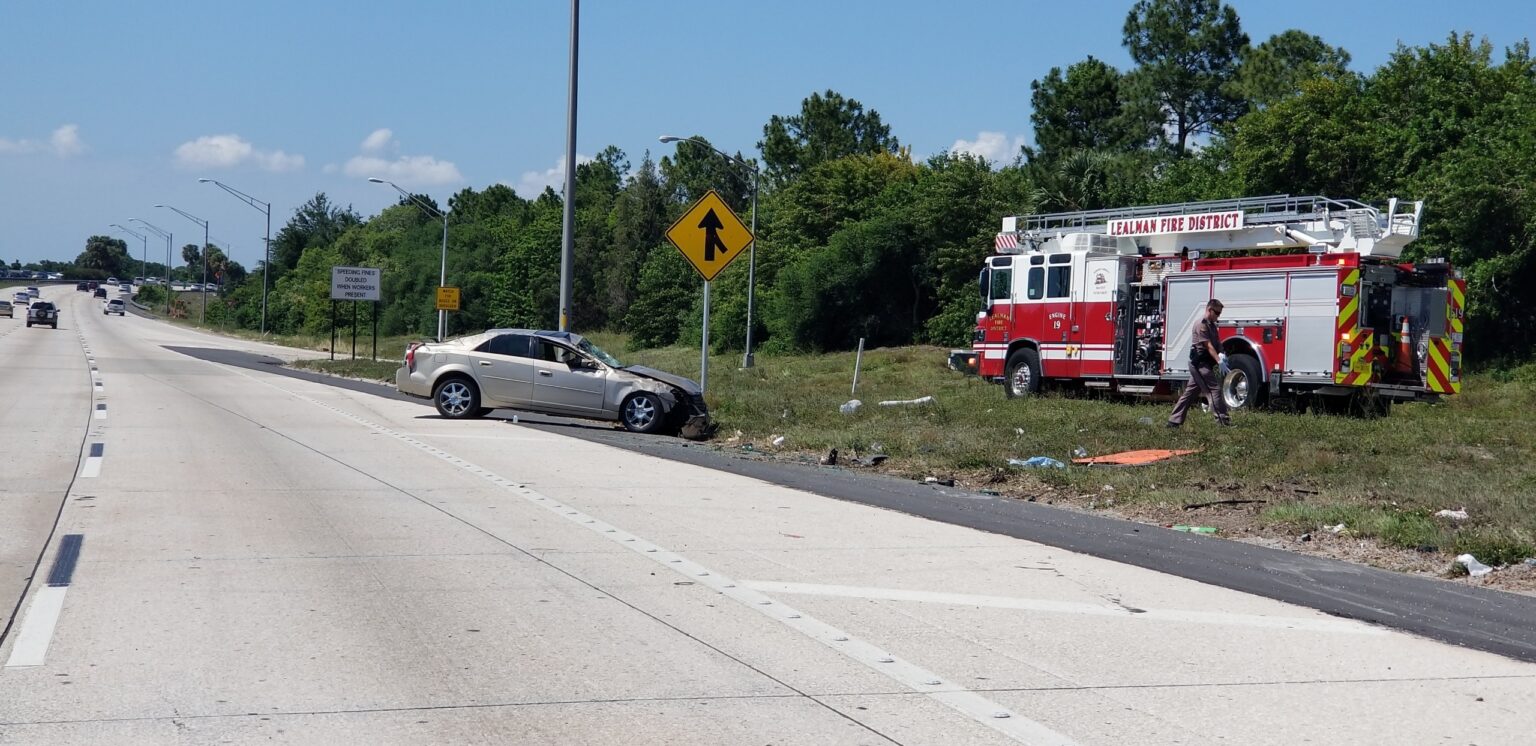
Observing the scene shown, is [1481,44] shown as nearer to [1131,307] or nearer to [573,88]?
[1131,307]

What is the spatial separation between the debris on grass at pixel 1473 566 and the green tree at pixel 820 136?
78148mm

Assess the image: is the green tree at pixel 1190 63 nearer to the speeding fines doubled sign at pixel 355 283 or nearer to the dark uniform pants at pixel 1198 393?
the speeding fines doubled sign at pixel 355 283

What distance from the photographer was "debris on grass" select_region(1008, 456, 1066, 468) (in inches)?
614

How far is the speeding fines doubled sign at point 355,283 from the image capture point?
168 ft

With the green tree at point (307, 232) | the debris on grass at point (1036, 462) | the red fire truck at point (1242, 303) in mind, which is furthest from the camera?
the green tree at point (307, 232)

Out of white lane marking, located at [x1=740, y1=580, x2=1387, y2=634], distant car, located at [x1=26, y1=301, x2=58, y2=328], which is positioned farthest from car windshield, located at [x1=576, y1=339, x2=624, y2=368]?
distant car, located at [x1=26, y1=301, x2=58, y2=328]

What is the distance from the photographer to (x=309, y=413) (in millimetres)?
22953

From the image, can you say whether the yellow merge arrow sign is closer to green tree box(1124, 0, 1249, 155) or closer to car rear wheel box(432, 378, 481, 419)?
car rear wheel box(432, 378, 481, 419)

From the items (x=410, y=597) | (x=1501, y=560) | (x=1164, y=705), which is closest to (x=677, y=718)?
(x=1164, y=705)

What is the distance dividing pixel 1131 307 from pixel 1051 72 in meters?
47.3

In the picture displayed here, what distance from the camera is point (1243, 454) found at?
Result: 1563 cm

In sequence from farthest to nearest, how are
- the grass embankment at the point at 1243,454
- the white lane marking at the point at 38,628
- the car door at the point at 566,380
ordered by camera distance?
the car door at the point at 566,380, the grass embankment at the point at 1243,454, the white lane marking at the point at 38,628

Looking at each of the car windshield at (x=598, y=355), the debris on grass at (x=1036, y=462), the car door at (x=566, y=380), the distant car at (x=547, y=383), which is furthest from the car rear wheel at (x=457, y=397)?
the debris on grass at (x=1036, y=462)

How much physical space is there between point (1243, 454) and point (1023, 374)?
40.7 ft
